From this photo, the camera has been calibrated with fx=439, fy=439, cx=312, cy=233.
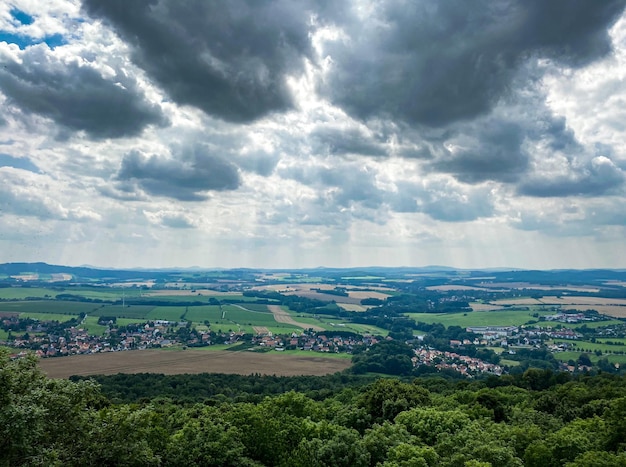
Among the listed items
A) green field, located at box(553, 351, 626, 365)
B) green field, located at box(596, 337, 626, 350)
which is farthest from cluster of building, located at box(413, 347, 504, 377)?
green field, located at box(596, 337, 626, 350)

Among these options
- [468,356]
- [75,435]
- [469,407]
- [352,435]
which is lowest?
[468,356]

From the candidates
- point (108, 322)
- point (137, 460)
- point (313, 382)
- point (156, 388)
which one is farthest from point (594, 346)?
point (108, 322)

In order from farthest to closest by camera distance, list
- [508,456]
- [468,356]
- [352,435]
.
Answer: [468,356] → [352,435] → [508,456]

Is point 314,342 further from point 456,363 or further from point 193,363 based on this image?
point 193,363

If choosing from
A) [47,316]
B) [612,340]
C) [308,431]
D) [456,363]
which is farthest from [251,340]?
[612,340]

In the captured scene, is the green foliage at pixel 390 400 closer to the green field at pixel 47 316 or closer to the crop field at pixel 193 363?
the crop field at pixel 193 363

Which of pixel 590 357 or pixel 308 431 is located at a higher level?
pixel 308 431

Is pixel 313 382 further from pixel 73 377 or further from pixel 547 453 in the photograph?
pixel 547 453

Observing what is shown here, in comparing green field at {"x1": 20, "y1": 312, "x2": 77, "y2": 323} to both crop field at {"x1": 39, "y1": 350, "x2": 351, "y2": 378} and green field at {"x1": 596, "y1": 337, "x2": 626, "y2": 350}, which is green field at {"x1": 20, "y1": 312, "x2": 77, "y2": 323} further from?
green field at {"x1": 596, "y1": 337, "x2": 626, "y2": 350}
